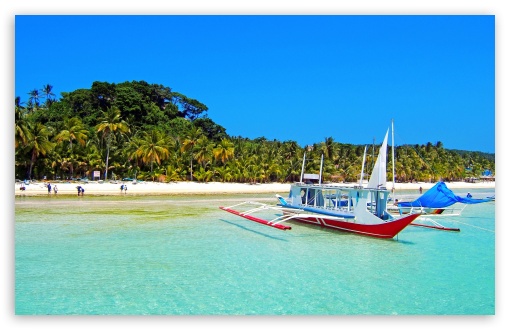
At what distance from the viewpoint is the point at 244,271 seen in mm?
10773

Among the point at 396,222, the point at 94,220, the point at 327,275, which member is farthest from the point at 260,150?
the point at 327,275

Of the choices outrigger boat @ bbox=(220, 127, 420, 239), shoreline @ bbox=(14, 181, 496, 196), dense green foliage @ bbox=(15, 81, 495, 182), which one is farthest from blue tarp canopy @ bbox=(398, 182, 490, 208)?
shoreline @ bbox=(14, 181, 496, 196)

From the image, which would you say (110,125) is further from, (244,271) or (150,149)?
(244,271)

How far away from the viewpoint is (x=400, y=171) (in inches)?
2650

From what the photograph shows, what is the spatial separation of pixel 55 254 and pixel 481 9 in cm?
1215

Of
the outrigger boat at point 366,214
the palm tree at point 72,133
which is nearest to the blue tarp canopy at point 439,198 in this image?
the outrigger boat at point 366,214

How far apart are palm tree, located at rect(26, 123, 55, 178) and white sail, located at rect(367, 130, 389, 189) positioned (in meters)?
24.7

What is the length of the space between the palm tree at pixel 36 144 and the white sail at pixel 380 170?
24.7 metres

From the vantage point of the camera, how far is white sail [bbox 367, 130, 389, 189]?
1489cm

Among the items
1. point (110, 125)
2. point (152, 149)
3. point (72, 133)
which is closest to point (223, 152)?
point (152, 149)

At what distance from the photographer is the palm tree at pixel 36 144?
31095mm

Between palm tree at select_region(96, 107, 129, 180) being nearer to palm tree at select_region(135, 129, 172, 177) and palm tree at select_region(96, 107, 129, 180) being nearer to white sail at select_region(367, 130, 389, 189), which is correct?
palm tree at select_region(135, 129, 172, 177)

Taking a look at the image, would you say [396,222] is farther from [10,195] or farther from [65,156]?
[65,156]

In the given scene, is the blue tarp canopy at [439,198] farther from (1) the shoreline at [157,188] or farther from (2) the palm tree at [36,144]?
(2) the palm tree at [36,144]
